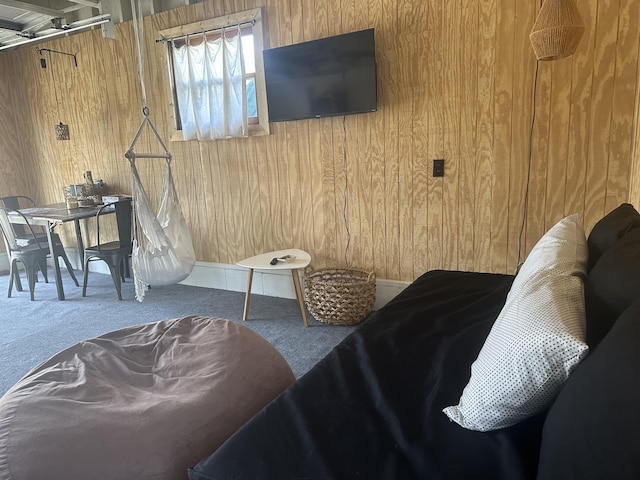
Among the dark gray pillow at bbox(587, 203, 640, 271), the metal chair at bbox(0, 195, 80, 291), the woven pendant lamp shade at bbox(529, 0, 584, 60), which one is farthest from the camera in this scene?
the metal chair at bbox(0, 195, 80, 291)

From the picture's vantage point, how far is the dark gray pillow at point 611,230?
1.45 m

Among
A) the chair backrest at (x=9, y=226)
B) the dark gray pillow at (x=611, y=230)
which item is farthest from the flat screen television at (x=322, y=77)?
the chair backrest at (x=9, y=226)

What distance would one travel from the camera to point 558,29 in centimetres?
180

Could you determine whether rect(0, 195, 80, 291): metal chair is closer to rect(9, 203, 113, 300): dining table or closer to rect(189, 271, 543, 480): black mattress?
rect(9, 203, 113, 300): dining table

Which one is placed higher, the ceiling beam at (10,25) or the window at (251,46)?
the ceiling beam at (10,25)

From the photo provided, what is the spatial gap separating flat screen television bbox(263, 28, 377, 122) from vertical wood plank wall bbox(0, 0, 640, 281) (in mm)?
147

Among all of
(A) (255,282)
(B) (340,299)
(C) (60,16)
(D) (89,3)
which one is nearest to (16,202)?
(C) (60,16)

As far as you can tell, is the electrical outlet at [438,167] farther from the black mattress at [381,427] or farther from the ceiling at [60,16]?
the ceiling at [60,16]

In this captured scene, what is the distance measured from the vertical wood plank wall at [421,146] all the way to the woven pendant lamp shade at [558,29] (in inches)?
28.0

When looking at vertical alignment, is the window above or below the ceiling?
below

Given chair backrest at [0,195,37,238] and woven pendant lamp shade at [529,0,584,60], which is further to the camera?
chair backrest at [0,195,37,238]

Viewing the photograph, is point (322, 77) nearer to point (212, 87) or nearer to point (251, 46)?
point (251, 46)

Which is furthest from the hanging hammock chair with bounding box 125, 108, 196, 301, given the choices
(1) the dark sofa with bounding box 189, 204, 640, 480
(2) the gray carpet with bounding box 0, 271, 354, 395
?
(1) the dark sofa with bounding box 189, 204, 640, 480

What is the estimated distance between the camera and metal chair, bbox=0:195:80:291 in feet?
13.3
